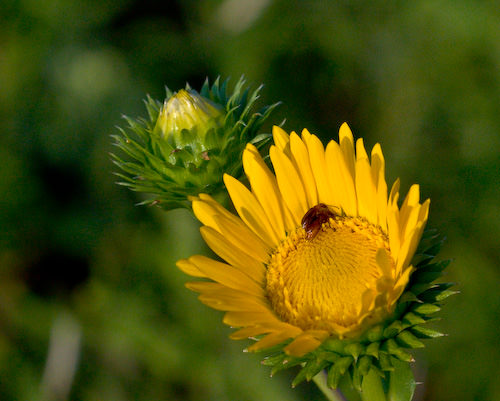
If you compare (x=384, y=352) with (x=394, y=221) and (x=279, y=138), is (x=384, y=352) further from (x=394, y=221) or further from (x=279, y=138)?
(x=279, y=138)

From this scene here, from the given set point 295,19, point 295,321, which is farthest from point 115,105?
point 295,321

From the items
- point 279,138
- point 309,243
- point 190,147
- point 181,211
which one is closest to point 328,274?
point 309,243

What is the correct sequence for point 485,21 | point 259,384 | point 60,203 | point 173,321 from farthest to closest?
point 60,203 < point 485,21 < point 173,321 < point 259,384

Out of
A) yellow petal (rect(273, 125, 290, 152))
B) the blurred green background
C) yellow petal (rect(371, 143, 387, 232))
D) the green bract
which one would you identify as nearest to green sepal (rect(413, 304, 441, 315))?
the green bract

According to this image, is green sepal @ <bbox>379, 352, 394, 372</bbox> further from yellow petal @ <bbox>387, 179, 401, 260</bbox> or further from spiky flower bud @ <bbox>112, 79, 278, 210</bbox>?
spiky flower bud @ <bbox>112, 79, 278, 210</bbox>

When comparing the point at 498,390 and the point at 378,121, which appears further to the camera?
the point at 378,121

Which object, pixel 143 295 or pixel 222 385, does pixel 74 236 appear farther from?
pixel 222 385

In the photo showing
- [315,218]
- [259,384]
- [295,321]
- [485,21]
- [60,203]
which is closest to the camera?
[295,321]
